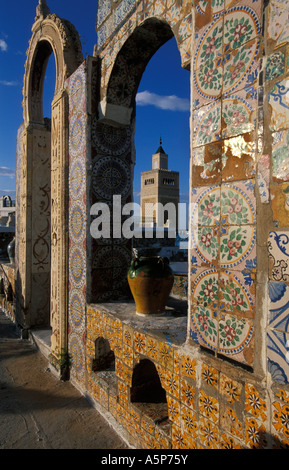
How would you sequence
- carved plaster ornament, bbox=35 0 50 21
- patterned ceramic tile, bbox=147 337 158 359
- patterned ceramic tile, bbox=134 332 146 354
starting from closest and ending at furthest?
patterned ceramic tile, bbox=147 337 158 359 < patterned ceramic tile, bbox=134 332 146 354 < carved plaster ornament, bbox=35 0 50 21

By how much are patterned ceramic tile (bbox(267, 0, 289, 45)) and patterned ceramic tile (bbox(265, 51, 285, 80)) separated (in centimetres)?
5

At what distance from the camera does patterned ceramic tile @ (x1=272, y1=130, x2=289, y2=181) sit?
4.62ft

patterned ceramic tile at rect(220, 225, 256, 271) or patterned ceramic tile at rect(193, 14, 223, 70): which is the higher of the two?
patterned ceramic tile at rect(193, 14, 223, 70)

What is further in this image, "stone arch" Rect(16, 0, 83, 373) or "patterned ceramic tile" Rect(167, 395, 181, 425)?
"stone arch" Rect(16, 0, 83, 373)

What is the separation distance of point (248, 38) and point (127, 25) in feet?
5.38

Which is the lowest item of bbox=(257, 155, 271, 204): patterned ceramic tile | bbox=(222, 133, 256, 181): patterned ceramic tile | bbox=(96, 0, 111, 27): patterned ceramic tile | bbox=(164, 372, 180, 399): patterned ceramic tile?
bbox=(164, 372, 180, 399): patterned ceramic tile

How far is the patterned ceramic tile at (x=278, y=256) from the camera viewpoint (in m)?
1.41

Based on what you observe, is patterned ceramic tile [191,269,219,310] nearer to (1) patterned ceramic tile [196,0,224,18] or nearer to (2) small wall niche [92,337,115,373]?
(1) patterned ceramic tile [196,0,224,18]

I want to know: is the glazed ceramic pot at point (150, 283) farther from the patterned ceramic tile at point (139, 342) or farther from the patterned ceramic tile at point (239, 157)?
the patterned ceramic tile at point (239, 157)

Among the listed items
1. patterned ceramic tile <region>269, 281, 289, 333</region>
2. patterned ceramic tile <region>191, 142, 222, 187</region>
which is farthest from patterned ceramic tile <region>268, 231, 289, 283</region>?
patterned ceramic tile <region>191, 142, 222, 187</region>

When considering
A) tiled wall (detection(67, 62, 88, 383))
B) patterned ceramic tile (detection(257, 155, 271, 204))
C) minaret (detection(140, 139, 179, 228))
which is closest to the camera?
patterned ceramic tile (detection(257, 155, 271, 204))

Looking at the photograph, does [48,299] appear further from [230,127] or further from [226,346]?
[230,127]

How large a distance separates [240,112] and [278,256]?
2.50ft
